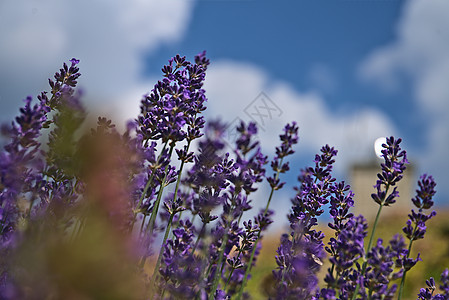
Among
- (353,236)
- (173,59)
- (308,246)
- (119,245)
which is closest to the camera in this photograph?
(119,245)

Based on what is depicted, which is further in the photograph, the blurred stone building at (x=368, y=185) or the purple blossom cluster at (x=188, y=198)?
the blurred stone building at (x=368, y=185)

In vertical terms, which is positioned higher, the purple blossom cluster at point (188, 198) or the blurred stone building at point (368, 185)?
the blurred stone building at point (368, 185)

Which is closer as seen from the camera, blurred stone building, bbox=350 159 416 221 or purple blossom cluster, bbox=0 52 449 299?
purple blossom cluster, bbox=0 52 449 299

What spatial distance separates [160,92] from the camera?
102 inches

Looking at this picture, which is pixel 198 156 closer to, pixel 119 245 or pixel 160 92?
pixel 160 92

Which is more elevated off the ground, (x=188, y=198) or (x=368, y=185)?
(x=368, y=185)

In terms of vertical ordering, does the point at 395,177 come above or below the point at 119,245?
above

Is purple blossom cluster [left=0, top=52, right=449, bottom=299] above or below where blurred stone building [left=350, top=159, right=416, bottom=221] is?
below

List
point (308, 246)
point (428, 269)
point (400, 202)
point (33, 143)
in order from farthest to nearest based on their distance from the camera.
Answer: point (400, 202) < point (428, 269) < point (308, 246) < point (33, 143)

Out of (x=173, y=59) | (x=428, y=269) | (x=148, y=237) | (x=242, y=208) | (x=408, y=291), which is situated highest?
(x=428, y=269)

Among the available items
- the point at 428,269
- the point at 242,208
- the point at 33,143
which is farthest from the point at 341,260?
the point at 428,269

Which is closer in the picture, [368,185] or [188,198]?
[188,198]

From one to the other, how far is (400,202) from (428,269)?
26.9 m

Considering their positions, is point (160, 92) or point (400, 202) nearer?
point (160, 92)
